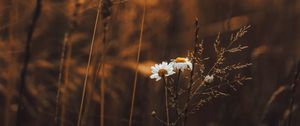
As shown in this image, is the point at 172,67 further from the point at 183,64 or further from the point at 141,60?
the point at 141,60

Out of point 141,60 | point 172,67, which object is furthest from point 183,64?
point 141,60

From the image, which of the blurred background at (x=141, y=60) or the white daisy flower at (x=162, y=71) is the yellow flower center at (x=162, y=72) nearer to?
the white daisy flower at (x=162, y=71)

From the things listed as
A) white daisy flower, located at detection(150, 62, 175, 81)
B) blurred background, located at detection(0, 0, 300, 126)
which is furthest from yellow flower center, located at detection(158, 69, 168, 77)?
blurred background, located at detection(0, 0, 300, 126)

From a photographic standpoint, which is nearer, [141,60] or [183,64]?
[183,64]

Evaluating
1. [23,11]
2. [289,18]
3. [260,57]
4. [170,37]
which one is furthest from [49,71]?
[289,18]

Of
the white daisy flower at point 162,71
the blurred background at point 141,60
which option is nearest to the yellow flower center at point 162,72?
the white daisy flower at point 162,71

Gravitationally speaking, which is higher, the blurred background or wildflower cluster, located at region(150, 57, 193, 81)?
the blurred background

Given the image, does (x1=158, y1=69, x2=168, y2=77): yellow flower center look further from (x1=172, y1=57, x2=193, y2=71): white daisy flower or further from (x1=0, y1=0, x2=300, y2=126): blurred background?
(x1=0, y1=0, x2=300, y2=126): blurred background

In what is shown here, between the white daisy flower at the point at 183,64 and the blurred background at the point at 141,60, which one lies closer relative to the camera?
the white daisy flower at the point at 183,64

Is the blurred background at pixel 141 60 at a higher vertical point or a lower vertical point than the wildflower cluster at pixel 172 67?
higher
